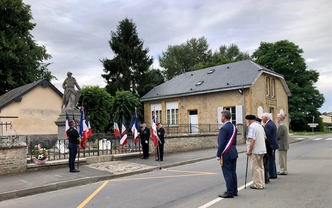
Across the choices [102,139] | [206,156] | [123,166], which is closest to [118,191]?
[123,166]

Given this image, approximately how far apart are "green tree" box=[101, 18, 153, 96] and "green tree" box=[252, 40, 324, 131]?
18453mm

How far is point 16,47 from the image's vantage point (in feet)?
110

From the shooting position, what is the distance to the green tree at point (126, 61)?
43.3m

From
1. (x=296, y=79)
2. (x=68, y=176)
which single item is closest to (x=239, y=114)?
(x=68, y=176)

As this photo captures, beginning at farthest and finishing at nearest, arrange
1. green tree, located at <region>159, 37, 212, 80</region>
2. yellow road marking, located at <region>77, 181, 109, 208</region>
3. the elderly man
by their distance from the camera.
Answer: green tree, located at <region>159, 37, 212, 80</region> → the elderly man → yellow road marking, located at <region>77, 181, 109, 208</region>

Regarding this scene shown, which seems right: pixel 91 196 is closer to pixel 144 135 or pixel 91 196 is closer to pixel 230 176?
pixel 230 176

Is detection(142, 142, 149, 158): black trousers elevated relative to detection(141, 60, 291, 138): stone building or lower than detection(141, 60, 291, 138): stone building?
lower

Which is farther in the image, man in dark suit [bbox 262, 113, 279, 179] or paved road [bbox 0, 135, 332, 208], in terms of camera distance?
man in dark suit [bbox 262, 113, 279, 179]

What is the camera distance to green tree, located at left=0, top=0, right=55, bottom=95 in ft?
110

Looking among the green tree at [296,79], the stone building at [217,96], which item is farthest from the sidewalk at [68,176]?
the green tree at [296,79]

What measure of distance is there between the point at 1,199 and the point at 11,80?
2879 centimetres

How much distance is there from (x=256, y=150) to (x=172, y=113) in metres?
25.7

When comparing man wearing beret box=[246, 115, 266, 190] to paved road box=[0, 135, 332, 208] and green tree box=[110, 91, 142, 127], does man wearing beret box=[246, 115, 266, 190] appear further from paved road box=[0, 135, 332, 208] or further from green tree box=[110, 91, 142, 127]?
green tree box=[110, 91, 142, 127]

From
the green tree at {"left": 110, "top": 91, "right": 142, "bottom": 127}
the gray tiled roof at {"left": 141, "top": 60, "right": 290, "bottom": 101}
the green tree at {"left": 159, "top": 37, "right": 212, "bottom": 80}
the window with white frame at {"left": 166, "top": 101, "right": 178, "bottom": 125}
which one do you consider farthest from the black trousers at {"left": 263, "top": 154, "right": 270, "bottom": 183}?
the green tree at {"left": 159, "top": 37, "right": 212, "bottom": 80}
